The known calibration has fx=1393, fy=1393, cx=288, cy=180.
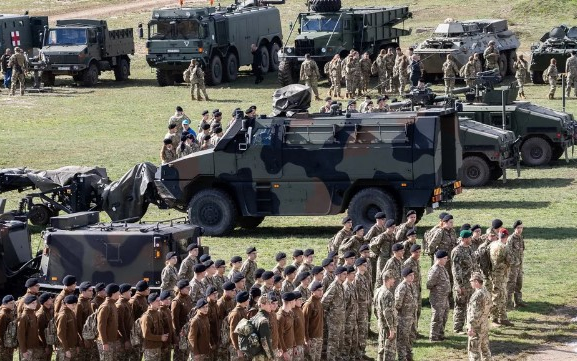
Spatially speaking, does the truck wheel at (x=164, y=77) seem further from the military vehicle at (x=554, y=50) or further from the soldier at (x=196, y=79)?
the military vehicle at (x=554, y=50)

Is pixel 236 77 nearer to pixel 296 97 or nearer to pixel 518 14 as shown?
pixel 518 14

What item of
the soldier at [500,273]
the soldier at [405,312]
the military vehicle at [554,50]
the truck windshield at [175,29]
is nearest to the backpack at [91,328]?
the soldier at [405,312]

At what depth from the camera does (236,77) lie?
43.7m

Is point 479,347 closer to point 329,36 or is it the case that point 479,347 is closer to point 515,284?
point 515,284

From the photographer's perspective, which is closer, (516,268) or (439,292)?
(439,292)

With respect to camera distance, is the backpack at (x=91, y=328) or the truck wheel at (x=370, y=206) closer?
the backpack at (x=91, y=328)

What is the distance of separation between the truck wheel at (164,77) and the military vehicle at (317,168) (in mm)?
18176

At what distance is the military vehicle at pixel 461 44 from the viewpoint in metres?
40.3

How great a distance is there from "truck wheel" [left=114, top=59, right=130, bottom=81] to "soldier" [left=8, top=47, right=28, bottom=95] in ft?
12.6

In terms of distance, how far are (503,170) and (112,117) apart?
12782mm

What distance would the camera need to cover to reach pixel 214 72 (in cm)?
4172

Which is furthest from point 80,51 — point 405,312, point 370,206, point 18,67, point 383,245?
point 405,312

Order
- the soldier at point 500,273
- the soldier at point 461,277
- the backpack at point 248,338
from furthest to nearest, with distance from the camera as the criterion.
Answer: the soldier at point 500,273 < the soldier at point 461,277 < the backpack at point 248,338

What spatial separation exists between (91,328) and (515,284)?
6388mm
